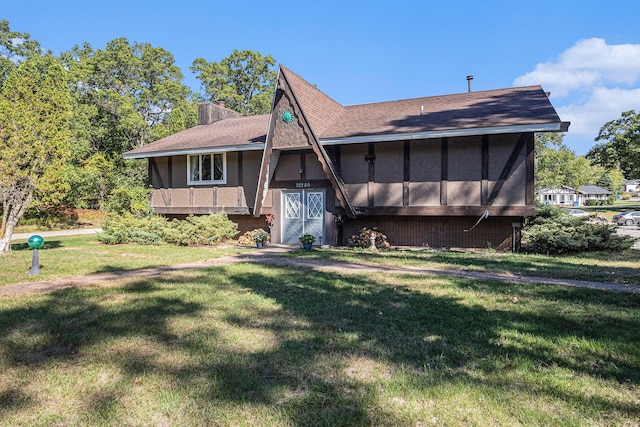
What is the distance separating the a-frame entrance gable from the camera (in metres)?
13.4

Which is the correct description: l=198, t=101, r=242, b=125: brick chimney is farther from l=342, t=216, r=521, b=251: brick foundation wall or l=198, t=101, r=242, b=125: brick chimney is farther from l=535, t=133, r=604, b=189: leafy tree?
l=535, t=133, r=604, b=189: leafy tree

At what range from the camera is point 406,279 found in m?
7.36

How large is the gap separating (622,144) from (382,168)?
39.9 meters

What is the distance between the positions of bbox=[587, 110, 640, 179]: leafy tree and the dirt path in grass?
136 feet

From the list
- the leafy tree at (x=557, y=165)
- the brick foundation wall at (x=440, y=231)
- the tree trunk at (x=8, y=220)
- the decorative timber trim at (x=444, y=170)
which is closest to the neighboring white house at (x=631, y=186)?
the leafy tree at (x=557, y=165)

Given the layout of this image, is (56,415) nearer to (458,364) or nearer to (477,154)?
(458,364)

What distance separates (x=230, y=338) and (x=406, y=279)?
411 centimetres

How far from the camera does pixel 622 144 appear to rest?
40.5 m

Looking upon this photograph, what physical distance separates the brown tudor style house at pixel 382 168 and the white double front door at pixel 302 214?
0.04 meters

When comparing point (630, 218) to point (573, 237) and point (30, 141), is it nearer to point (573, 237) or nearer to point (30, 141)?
point (573, 237)

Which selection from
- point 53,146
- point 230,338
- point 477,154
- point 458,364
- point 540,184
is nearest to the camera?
point 458,364

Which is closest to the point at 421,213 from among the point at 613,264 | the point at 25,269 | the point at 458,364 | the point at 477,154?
the point at 477,154

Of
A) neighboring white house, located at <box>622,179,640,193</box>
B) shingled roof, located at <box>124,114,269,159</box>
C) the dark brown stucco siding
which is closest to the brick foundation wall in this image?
the dark brown stucco siding

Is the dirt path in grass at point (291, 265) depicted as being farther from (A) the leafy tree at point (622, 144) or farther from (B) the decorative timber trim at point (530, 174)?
(A) the leafy tree at point (622, 144)
